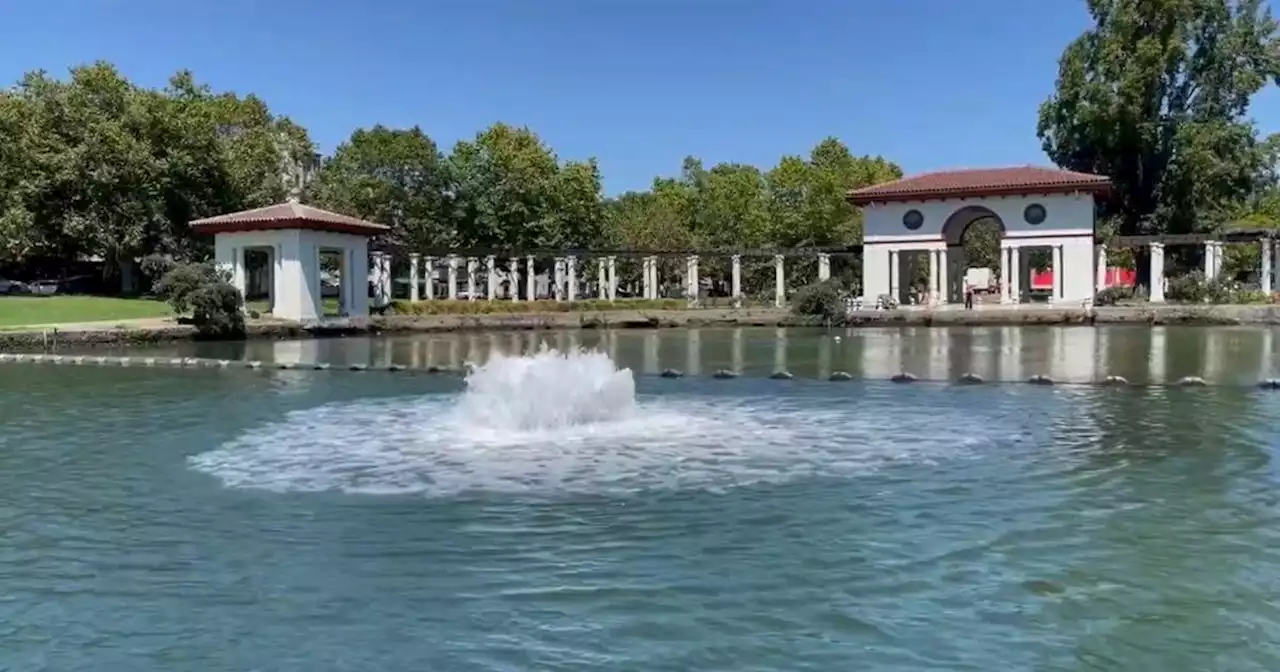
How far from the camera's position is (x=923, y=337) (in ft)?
120

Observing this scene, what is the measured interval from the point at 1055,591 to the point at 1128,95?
55.1 m

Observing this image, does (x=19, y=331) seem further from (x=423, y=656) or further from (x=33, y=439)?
(x=423, y=656)

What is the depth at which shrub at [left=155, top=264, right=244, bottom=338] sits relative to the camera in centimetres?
3678

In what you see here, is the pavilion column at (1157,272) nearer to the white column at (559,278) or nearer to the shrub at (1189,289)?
the shrub at (1189,289)

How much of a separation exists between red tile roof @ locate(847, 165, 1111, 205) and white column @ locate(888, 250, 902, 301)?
2.87 metres

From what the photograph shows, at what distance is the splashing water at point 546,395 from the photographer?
13.6 metres

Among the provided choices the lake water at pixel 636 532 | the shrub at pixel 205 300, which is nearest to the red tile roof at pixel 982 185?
the shrub at pixel 205 300

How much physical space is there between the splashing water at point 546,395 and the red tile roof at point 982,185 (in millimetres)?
42165

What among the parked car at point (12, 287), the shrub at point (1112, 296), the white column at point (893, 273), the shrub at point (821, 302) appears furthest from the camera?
the white column at point (893, 273)

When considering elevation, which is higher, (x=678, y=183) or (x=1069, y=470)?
(x=678, y=183)

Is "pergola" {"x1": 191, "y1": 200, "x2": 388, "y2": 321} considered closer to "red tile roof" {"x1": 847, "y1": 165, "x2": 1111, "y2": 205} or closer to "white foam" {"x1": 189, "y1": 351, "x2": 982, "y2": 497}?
"red tile roof" {"x1": 847, "y1": 165, "x2": 1111, "y2": 205}

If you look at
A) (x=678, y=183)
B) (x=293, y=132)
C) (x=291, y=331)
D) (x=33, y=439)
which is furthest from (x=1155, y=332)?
(x=678, y=183)

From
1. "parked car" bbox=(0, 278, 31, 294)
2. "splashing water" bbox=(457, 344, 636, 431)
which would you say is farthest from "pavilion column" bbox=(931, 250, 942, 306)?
"parked car" bbox=(0, 278, 31, 294)

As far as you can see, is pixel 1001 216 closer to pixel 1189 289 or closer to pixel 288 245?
pixel 1189 289
